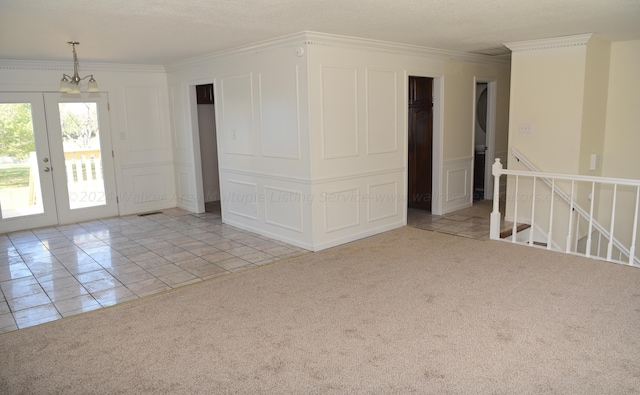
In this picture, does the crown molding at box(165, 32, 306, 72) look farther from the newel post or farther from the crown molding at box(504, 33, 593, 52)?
the crown molding at box(504, 33, 593, 52)

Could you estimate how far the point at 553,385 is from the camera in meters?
2.51

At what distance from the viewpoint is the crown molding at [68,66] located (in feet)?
20.1

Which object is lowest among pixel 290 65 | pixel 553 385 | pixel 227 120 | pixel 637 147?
pixel 553 385

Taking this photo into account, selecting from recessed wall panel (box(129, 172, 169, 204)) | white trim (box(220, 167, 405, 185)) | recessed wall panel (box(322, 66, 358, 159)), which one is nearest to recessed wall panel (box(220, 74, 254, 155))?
white trim (box(220, 167, 405, 185))

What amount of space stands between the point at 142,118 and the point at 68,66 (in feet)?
4.19

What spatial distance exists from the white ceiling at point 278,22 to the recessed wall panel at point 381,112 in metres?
0.50

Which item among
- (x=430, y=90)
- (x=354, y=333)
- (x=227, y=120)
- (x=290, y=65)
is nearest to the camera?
(x=354, y=333)

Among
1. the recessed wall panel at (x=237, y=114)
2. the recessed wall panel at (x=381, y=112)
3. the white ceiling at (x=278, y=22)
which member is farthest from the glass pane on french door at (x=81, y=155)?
the recessed wall panel at (x=381, y=112)

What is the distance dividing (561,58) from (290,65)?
3211mm

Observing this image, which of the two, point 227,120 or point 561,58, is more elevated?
point 561,58

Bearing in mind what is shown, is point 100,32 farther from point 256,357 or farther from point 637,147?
point 637,147

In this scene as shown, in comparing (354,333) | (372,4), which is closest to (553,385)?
(354,333)

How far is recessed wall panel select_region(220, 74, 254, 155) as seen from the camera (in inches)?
224

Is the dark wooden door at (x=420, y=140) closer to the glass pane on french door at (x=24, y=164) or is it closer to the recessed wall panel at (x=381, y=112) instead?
the recessed wall panel at (x=381, y=112)
